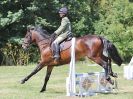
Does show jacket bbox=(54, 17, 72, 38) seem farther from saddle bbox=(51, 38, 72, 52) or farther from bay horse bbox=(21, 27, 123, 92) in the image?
bay horse bbox=(21, 27, 123, 92)

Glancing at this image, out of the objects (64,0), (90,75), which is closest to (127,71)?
(90,75)

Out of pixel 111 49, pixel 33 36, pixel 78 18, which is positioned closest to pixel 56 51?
pixel 33 36

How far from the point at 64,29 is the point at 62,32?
0.14 metres

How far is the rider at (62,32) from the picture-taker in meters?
14.5

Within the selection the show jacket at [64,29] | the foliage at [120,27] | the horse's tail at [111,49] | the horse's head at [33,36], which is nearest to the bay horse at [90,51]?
the horse's tail at [111,49]

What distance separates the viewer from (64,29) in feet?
47.9

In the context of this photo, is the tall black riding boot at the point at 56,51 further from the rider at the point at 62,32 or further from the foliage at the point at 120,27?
the foliage at the point at 120,27

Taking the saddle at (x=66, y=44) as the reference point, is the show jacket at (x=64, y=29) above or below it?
above

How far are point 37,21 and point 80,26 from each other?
599cm

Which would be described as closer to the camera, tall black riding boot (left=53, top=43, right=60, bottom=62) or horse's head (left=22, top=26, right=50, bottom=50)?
tall black riding boot (left=53, top=43, right=60, bottom=62)

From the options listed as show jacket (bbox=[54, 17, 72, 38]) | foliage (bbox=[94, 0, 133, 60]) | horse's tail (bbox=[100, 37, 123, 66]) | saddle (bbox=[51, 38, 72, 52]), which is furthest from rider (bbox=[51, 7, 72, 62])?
foliage (bbox=[94, 0, 133, 60])

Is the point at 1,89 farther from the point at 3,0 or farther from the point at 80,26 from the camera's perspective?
the point at 80,26

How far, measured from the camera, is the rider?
47.5 ft

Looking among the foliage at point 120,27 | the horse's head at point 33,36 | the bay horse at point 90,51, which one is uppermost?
the foliage at point 120,27
